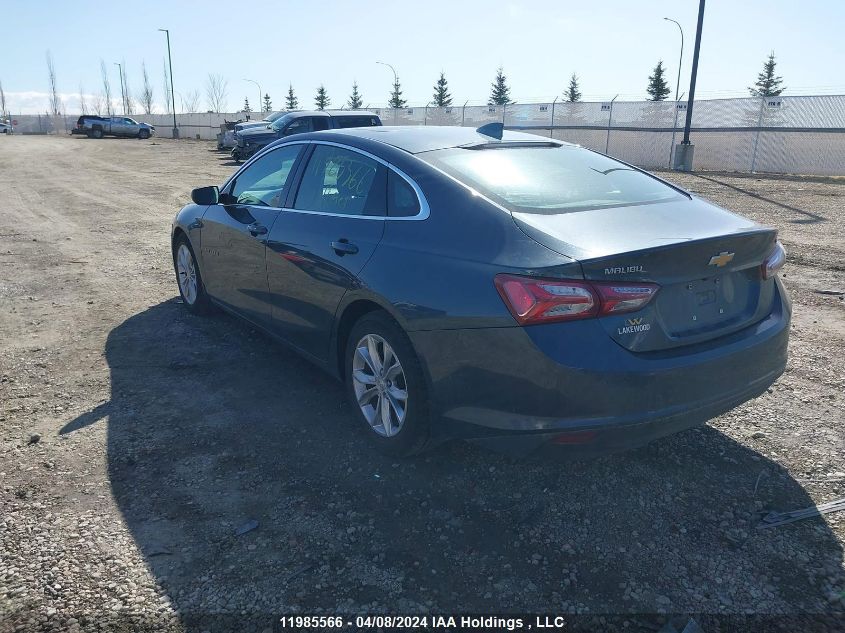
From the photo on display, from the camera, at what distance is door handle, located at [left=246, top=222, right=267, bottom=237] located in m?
4.52

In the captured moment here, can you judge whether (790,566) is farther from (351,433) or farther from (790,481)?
(351,433)

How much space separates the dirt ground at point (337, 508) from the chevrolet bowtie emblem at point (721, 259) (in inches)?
42.3

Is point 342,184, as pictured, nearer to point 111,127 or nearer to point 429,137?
point 429,137

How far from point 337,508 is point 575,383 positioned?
1289mm

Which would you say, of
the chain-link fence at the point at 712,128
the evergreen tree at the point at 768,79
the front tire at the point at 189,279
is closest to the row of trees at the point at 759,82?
the evergreen tree at the point at 768,79

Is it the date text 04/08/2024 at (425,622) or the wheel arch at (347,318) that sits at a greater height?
the wheel arch at (347,318)

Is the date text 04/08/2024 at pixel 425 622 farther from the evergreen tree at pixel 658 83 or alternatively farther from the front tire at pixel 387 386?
the evergreen tree at pixel 658 83

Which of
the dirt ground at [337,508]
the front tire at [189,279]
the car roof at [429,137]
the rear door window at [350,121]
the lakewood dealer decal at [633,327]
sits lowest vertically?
the dirt ground at [337,508]

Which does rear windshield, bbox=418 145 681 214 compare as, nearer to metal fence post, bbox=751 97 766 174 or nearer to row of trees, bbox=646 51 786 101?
metal fence post, bbox=751 97 766 174

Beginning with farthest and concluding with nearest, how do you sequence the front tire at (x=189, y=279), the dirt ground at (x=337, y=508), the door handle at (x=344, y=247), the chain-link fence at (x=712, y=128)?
the chain-link fence at (x=712, y=128), the front tire at (x=189, y=279), the door handle at (x=344, y=247), the dirt ground at (x=337, y=508)

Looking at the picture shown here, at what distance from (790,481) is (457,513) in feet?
5.43

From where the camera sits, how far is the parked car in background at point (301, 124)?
63.1ft

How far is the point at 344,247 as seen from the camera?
3.68 m

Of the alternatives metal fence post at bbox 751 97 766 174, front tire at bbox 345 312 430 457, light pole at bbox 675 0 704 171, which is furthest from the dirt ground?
metal fence post at bbox 751 97 766 174
